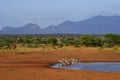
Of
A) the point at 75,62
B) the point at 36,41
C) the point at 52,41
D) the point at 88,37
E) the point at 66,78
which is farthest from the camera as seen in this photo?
the point at 36,41

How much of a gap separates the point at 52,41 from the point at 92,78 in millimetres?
59685

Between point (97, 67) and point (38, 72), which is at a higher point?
point (38, 72)

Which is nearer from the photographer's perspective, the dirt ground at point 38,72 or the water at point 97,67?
the dirt ground at point 38,72

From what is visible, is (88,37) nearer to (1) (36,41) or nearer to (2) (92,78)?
(1) (36,41)

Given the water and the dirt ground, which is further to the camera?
the water

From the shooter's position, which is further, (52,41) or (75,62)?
(52,41)

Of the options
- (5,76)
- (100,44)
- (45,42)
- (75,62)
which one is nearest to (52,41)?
(45,42)

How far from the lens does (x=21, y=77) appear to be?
23.9m

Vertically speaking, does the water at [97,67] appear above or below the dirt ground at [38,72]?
below

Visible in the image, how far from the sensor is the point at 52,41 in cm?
8300

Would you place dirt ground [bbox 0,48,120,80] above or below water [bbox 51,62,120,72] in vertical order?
above

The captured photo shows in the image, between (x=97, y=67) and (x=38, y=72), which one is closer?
(x=38, y=72)

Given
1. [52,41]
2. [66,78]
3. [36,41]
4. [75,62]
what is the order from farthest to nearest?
[36,41] → [52,41] → [75,62] → [66,78]

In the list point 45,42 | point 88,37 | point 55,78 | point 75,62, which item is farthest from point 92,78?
point 45,42
